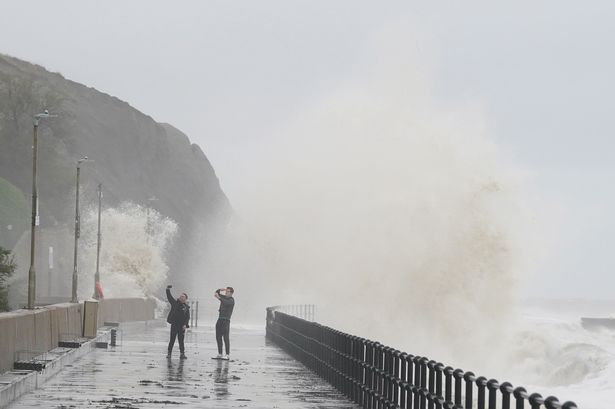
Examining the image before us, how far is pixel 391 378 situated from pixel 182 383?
9060 mm

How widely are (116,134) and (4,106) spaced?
57.5 ft

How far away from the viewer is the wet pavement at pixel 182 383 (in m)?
21.8

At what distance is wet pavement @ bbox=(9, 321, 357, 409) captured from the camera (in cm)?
2184

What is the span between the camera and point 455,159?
90312 mm

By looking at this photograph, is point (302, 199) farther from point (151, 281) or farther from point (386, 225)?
point (151, 281)

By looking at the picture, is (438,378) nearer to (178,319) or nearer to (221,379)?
(221,379)

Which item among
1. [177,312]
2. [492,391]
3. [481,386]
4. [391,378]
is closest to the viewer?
[492,391]

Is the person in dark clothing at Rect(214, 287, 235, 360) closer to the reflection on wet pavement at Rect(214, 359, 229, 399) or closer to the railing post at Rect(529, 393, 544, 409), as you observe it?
the reflection on wet pavement at Rect(214, 359, 229, 399)

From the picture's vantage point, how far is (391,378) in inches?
722

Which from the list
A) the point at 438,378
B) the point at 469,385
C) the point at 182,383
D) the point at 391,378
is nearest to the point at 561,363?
the point at 182,383

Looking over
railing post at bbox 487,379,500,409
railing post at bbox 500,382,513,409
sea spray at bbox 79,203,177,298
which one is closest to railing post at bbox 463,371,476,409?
railing post at bbox 487,379,500,409

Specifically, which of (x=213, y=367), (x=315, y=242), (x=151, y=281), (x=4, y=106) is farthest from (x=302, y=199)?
(x=213, y=367)

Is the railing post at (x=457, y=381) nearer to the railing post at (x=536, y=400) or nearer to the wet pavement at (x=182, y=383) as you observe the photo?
the railing post at (x=536, y=400)

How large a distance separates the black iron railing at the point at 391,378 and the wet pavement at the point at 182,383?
0.45m
